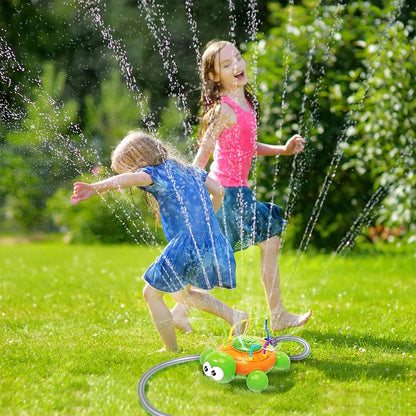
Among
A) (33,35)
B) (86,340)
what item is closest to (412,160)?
(86,340)

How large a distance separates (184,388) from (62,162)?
683cm

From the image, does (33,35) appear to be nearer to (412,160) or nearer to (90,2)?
(90,2)

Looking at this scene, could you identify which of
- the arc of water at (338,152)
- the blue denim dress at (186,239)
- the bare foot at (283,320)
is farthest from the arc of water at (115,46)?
the blue denim dress at (186,239)

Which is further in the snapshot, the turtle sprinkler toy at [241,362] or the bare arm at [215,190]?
the bare arm at [215,190]

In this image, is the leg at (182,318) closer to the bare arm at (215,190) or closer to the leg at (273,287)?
the leg at (273,287)

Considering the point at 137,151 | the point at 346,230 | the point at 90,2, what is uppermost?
the point at 90,2

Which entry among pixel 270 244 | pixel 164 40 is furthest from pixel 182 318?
pixel 164 40

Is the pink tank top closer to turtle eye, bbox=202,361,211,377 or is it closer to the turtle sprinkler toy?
the turtle sprinkler toy

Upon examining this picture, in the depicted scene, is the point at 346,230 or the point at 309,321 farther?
the point at 346,230

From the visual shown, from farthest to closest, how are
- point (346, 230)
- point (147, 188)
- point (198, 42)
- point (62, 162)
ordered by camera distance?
point (62, 162), point (198, 42), point (346, 230), point (147, 188)

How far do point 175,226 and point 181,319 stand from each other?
741 mm

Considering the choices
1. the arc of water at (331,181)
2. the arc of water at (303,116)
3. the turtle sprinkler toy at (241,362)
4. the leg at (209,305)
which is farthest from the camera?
the arc of water at (303,116)

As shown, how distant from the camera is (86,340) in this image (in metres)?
3.22

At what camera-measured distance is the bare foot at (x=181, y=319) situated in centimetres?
341
